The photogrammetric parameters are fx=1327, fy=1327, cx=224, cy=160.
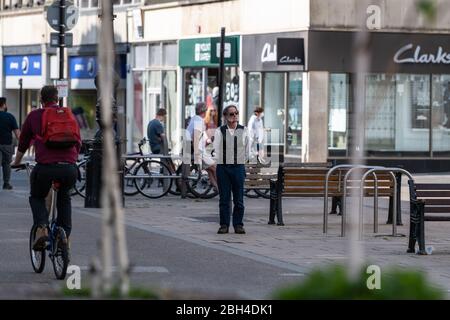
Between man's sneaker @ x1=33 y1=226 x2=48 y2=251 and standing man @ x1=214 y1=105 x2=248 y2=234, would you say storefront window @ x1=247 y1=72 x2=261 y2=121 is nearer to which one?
standing man @ x1=214 y1=105 x2=248 y2=234

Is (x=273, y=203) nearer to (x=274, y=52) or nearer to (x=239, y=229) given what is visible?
(x=239, y=229)

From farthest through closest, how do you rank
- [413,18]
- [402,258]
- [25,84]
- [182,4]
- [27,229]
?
[25,84] < [182,4] < [27,229] < [402,258] < [413,18]

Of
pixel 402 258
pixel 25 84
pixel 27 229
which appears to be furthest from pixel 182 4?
pixel 402 258

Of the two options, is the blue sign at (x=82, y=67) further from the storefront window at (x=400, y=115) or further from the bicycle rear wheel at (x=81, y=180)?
the bicycle rear wheel at (x=81, y=180)

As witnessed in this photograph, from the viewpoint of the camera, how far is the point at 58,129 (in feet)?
40.7

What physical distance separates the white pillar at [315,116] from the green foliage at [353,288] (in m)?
29.9

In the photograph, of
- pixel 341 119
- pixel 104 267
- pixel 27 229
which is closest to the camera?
pixel 104 267

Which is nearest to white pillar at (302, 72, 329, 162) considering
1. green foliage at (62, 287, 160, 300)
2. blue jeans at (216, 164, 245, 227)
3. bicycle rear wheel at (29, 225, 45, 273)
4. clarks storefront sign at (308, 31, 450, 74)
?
clarks storefront sign at (308, 31, 450, 74)

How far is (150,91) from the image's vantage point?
4456cm

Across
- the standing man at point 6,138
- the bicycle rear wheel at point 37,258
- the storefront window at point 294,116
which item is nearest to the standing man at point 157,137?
the standing man at point 6,138

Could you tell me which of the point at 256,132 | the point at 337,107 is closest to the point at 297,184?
the point at 256,132

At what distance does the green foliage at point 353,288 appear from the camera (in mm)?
4488

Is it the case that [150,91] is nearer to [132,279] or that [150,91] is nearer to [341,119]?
[341,119]
